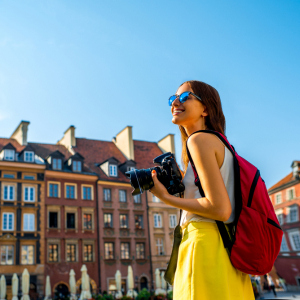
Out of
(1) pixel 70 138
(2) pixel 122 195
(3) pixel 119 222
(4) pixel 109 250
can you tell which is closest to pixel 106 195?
(2) pixel 122 195

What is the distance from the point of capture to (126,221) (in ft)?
130

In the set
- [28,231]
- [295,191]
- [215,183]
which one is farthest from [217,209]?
[295,191]

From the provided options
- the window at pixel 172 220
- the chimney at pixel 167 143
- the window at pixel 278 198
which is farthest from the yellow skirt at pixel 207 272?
the chimney at pixel 167 143

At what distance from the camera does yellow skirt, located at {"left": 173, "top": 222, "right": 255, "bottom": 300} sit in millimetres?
2174

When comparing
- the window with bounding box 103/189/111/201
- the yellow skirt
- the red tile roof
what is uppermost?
the red tile roof

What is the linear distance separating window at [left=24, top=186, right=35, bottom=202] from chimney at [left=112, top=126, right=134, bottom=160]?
39.1 ft

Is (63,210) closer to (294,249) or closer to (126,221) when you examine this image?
(126,221)

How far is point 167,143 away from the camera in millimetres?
47156

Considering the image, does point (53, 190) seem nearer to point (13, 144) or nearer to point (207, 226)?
point (13, 144)

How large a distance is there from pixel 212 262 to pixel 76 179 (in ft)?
120

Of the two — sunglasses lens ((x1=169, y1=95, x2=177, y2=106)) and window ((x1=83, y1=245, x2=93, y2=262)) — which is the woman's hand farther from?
window ((x1=83, y1=245, x2=93, y2=262))

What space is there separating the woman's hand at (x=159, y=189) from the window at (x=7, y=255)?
1301 inches

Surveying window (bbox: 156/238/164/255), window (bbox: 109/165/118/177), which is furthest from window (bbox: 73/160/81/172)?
window (bbox: 156/238/164/255)

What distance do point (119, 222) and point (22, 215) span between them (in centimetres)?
891
